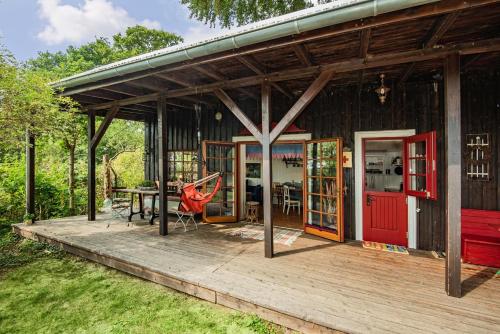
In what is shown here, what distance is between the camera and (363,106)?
4160mm

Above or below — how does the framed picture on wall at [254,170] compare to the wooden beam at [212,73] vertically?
below

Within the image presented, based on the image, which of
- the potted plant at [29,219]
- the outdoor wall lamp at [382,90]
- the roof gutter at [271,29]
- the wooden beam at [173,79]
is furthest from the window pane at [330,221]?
the potted plant at [29,219]

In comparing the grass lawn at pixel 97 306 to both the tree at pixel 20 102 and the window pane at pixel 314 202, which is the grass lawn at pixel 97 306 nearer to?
the tree at pixel 20 102

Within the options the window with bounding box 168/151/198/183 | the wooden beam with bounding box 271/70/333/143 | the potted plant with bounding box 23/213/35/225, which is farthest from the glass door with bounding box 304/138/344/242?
the potted plant with bounding box 23/213/35/225

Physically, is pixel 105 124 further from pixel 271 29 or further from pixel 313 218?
pixel 313 218

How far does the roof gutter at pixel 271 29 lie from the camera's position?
1.91m

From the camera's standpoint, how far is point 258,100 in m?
5.13

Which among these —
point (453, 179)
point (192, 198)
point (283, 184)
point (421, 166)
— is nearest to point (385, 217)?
point (421, 166)

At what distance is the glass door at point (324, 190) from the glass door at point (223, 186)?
5.71 ft

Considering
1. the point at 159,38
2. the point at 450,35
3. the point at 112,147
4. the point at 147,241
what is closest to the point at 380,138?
the point at 450,35

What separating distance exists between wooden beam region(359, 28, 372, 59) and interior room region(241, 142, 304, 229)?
7.77 ft

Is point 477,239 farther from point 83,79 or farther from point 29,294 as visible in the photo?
point 83,79

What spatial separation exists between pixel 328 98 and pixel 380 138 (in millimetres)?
1182

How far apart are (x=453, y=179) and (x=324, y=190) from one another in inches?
82.7
